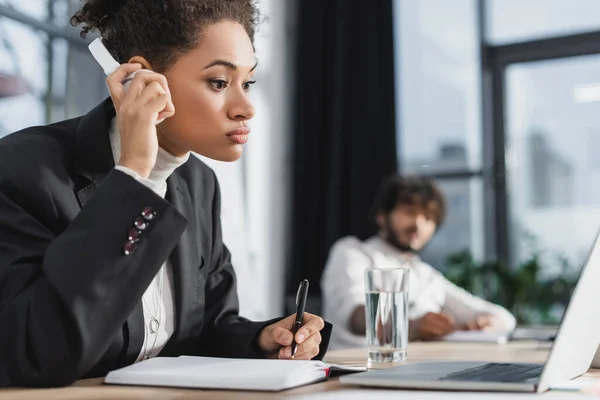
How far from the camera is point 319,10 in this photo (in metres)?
5.04

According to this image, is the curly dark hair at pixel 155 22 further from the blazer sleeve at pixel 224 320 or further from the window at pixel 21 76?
the window at pixel 21 76

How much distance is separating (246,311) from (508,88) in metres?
2.09

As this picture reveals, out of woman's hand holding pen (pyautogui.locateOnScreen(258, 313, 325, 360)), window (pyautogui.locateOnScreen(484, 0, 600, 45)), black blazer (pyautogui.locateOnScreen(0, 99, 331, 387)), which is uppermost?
window (pyautogui.locateOnScreen(484, 0, 600, 45))

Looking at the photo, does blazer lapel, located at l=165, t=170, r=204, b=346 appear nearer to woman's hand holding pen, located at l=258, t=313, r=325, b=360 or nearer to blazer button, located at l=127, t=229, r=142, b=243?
woman's hand holding pen, located at l=258, t=313, r=325, b=360

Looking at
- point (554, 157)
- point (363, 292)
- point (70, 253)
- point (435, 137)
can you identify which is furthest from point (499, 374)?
point (435, 137)

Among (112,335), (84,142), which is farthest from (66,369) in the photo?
(84,142)

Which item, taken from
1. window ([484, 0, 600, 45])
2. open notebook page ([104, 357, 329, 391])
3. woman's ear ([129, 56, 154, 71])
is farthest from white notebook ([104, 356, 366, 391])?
window ([484, 0, 600, 45])

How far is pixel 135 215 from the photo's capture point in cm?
103

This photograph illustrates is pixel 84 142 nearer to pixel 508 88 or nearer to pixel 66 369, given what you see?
pixel 66 369

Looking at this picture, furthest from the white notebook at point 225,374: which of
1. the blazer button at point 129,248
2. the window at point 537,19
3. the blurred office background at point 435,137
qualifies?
the window at point 537,19

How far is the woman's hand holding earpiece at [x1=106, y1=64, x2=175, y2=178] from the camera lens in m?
1.12

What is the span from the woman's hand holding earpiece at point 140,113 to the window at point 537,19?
3.81m

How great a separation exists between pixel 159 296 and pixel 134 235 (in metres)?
0.36

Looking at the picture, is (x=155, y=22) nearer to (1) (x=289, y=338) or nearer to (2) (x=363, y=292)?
(1) (x=289, y=338)
